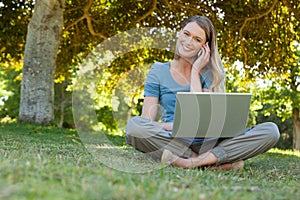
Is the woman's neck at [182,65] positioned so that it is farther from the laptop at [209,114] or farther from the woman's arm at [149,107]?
the laptop at [209,114]

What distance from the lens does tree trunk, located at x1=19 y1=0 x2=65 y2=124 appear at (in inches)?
305

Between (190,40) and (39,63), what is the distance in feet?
16.0

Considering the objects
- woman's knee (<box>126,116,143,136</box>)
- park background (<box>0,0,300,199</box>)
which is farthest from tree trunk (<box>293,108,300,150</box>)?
woman's knee (<box>126,116,143,136</box>)

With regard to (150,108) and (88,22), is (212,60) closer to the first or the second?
(150,108)

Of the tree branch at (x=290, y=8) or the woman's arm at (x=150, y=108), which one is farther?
the tree branch at (x=290, y=8)

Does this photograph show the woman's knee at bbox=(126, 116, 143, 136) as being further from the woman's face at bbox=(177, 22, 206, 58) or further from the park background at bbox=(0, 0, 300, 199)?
the woman's face at bbox=(177, 22, 206, 58)

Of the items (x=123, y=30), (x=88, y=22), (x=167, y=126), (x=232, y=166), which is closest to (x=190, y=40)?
(x=167, y=126)

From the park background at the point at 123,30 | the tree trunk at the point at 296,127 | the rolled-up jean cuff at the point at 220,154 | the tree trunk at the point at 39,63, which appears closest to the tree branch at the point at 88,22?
the park background at the point at 123,30

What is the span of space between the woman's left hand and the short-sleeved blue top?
0.10 meters

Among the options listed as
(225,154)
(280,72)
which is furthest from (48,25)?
(280,72)

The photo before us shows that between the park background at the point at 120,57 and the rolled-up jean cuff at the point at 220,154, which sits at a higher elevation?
the park background at the point at 120,57

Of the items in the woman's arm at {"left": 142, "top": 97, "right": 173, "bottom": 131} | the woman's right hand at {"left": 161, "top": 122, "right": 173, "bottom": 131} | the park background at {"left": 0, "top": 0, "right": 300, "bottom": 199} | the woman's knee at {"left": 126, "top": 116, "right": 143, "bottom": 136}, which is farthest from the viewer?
the park background at {"left": 0, "top": 0, "right": 300, "bottom": 199}

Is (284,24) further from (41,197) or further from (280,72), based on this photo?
(41,197)

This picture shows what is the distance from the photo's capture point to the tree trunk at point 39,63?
Answer: 775 cm
